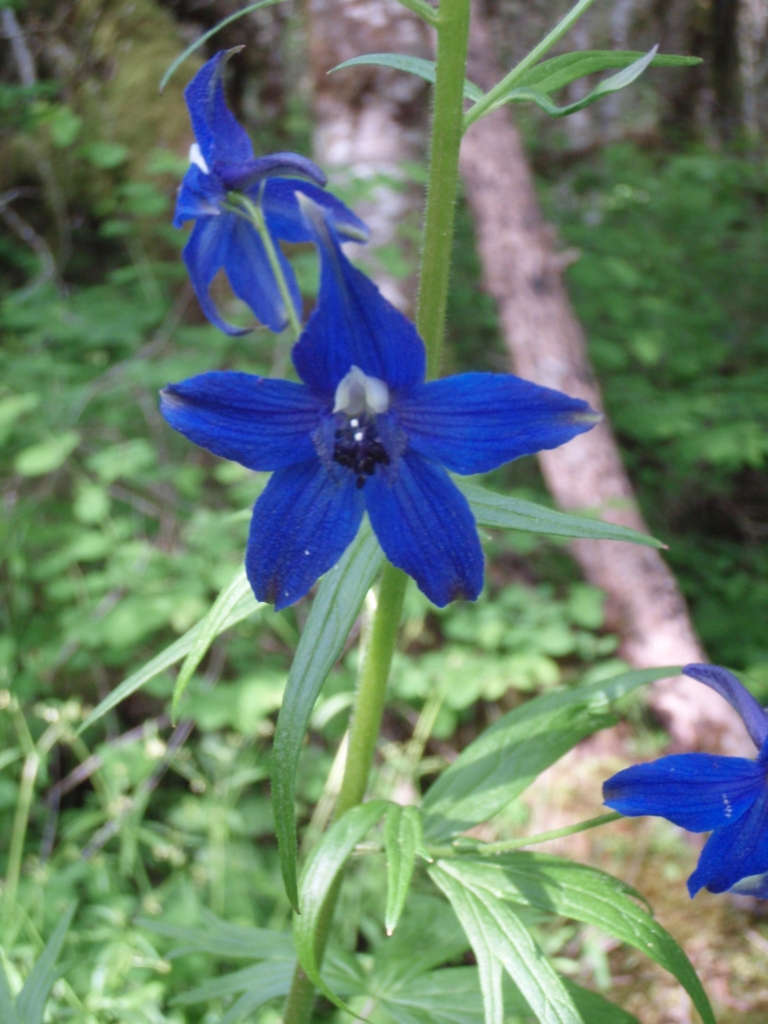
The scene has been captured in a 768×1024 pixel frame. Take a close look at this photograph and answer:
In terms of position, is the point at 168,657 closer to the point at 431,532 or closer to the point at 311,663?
the point at 311,663

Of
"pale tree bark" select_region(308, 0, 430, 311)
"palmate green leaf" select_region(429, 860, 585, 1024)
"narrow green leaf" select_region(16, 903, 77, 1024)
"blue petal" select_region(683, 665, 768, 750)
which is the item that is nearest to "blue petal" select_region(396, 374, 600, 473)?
"blue petal" select_region(683, 665, 768, 750)

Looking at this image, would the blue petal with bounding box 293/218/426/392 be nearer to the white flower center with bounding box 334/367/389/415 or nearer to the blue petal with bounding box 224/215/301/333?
the white flower center with bounding box 334/367/389/415

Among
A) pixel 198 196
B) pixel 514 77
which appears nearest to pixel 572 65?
pixel 514 77

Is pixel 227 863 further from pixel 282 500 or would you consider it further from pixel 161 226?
pixel 161 226

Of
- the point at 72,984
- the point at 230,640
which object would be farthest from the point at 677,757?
the point at 230,640

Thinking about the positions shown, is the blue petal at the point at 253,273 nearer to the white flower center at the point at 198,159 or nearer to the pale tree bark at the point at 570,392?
the white flower center at the point at 198,159

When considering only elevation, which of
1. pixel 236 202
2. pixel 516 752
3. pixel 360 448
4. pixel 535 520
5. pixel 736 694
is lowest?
pixel 516 752

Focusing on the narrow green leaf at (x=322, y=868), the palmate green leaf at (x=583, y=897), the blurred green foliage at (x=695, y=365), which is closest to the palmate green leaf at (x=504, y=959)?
the palmate green leaf at (x=583, y=897)
